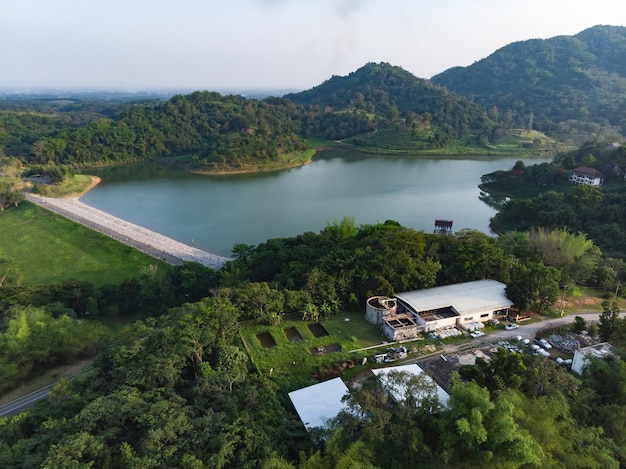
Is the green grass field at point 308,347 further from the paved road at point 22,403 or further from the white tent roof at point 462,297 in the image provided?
the paved road at point 22,403

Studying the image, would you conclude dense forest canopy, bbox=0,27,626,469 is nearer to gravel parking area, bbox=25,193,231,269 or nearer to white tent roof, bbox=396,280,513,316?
white tent roof, bbox=396,280,513,316

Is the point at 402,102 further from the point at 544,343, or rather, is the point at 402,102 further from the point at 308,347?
the point at 308,347

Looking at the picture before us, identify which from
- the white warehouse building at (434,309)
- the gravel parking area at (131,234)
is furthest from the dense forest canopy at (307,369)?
the gravel parking area at (131,234)

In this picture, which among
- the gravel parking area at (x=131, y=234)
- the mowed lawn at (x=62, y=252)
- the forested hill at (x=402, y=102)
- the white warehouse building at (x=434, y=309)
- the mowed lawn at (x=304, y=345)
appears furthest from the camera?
the forested hill at (x=402, y=102)

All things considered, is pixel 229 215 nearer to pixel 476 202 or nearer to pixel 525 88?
pixel 476 202

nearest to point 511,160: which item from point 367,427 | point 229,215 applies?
point 229,215

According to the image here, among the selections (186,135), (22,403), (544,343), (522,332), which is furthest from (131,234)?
(186,135)
